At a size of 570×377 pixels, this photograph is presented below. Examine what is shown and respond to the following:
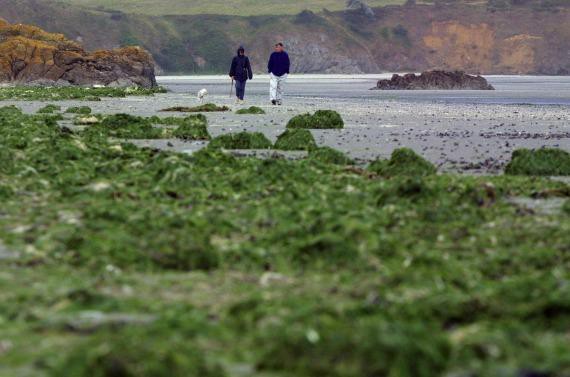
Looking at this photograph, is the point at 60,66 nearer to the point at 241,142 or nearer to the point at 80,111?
the point at 80,111

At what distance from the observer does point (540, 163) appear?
16953 mm

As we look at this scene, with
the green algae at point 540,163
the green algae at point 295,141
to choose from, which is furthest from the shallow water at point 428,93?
the green algae at point 540,163

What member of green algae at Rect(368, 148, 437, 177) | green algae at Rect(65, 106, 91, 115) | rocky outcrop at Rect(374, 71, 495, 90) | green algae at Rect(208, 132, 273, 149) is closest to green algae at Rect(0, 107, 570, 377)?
green algae at Rect(368, 148, 437, 177)

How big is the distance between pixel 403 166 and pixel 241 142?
18.1 ft

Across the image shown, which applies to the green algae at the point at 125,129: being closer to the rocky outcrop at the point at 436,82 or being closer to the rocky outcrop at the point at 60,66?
the rocky outcrop at the point at 60,66

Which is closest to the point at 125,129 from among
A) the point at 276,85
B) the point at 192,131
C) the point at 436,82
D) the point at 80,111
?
the point at 192,131

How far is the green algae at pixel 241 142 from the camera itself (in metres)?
20.7

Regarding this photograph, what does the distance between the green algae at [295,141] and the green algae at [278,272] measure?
5863 mm

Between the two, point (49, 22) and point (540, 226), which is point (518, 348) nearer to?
point (540, 226)

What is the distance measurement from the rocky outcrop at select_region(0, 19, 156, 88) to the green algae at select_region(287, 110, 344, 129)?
46547mm

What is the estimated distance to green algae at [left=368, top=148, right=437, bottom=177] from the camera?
51.6ft

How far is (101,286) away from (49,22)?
185m

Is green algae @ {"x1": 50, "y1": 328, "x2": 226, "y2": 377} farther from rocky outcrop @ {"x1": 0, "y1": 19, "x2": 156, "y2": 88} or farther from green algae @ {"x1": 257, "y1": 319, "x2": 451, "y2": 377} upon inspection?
rocky outcrop @ {"x1": 0, "y1": 19, "x2": 156, "y2": 88}

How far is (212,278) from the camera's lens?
27.9 feet
